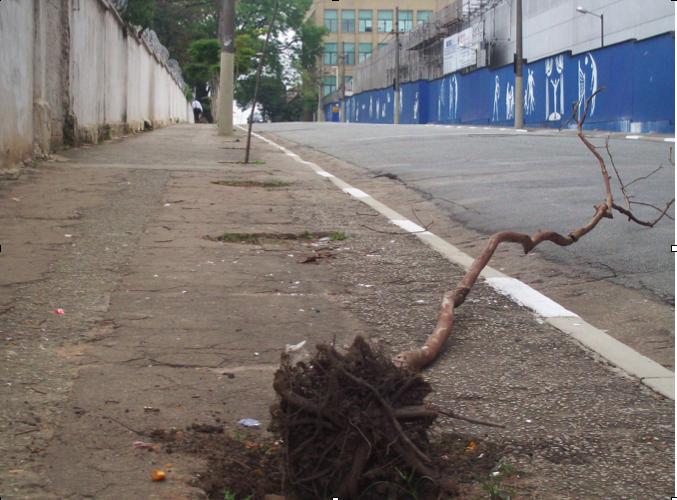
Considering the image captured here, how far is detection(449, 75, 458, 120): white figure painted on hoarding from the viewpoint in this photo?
56.0 meters

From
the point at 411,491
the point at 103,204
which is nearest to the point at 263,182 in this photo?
the point at 103,204

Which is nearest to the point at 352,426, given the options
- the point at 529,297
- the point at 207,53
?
the point at 529,297

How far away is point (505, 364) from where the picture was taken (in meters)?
3.77

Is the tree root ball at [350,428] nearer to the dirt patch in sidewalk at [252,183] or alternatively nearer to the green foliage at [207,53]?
the dirt patch in sidewalk at [252,183]

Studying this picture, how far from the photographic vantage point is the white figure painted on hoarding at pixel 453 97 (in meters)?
56.0

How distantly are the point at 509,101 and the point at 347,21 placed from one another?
6172cm

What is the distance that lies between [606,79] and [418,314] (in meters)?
32.2

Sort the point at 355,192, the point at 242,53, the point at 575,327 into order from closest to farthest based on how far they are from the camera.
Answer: the point at 575,327 < the point at 355,192 < the point at 242,53

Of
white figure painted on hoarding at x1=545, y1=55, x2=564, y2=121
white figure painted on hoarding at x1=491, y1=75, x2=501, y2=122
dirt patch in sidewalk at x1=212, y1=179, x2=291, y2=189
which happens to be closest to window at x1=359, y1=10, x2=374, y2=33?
white figure painted on hoarding at x1=491, y1=75, x2=501, y2=122

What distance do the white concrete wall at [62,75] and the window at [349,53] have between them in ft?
276

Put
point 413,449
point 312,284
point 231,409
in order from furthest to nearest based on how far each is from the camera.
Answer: point 312,284 → point 231,409 → point 413,449

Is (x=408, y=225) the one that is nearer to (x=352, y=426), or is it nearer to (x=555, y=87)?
(x=352, y=426)

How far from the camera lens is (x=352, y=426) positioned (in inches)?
96.6

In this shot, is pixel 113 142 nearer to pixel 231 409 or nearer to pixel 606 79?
pixel 231 409
